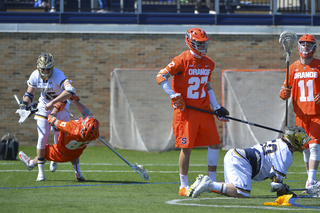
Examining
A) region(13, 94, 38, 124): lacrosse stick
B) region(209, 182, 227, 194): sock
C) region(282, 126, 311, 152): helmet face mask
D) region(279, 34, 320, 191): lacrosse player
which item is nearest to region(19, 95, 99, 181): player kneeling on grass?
region(13, 94, 38, 124): lacrosse stick

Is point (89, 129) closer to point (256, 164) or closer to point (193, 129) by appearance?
point (193, 129)

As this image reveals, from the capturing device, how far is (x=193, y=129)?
19.4 ft

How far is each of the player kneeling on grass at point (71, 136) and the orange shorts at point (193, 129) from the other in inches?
48.4

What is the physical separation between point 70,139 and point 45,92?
1134 millimetres

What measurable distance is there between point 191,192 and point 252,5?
12059 mm

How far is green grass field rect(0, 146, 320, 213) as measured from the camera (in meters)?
4.66

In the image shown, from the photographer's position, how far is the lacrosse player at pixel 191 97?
232 inches

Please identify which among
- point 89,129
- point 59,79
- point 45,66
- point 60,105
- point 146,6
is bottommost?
point 89,129

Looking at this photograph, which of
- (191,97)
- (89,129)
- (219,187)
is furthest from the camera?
(89,129)

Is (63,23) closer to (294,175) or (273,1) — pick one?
(273,1)

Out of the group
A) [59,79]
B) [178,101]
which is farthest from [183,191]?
[59,79]

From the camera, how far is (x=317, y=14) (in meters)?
15.0

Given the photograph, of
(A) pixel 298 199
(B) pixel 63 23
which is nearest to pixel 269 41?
(B) pixel 63 23

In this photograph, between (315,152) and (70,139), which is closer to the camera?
(315,152)
